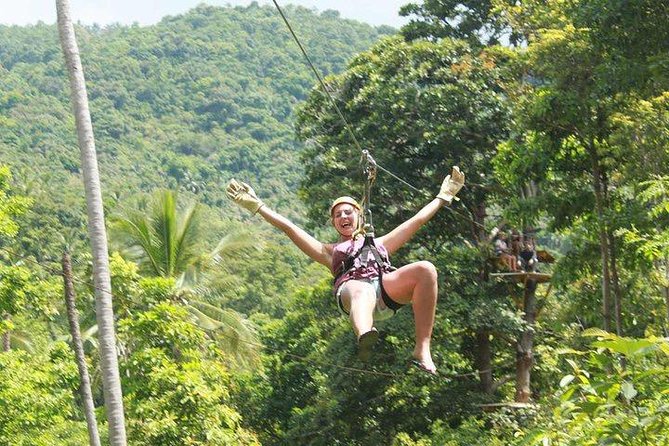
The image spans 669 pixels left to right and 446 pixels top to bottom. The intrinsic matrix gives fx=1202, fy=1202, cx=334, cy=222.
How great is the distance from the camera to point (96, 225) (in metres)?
10.5

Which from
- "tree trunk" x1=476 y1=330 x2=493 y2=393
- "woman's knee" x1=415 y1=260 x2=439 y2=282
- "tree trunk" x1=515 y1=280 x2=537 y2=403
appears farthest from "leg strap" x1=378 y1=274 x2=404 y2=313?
"tree trunk" x1=476 y1=330 x2=493 y2=393

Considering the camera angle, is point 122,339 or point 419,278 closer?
point 419,278

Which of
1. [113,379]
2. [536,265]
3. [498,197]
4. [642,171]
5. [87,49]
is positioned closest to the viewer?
[113,379]

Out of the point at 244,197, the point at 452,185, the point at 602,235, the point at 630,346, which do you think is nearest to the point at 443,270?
the point at 602,235

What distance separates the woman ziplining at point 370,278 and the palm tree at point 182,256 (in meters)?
12.1

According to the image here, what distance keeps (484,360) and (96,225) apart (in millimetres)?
10277

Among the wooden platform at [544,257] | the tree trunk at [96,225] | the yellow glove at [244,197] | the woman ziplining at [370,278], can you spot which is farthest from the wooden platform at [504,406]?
the yellow glove at [244,197]

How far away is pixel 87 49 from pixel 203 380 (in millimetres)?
90294

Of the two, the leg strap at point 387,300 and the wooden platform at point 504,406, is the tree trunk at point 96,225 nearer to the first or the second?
the leg strap at point 387,300

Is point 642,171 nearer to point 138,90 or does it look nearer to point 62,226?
point 62,226

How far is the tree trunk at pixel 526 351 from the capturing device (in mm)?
18484

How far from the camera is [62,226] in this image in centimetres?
4194

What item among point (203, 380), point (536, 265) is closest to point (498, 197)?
point (536, 265)

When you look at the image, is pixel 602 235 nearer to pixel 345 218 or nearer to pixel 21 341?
pixel 345 218
